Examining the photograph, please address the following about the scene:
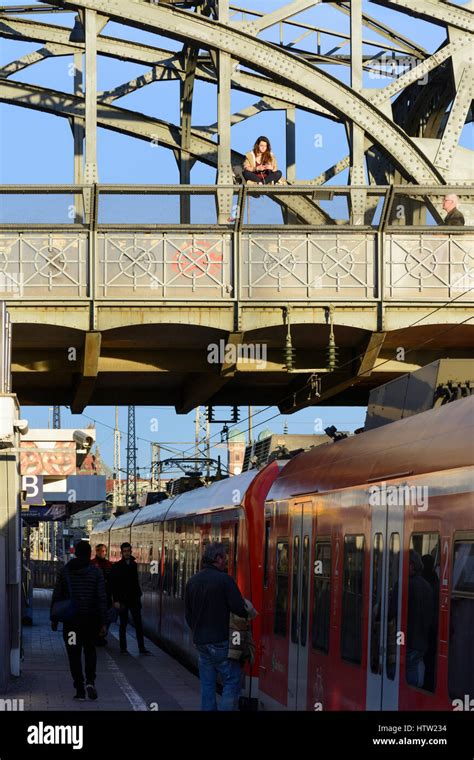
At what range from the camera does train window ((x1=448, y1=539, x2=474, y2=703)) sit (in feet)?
25.8

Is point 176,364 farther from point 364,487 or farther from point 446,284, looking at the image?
point 364,487

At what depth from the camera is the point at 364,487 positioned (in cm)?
1080

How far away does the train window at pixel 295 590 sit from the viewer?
13.6m

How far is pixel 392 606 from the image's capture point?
9.58m

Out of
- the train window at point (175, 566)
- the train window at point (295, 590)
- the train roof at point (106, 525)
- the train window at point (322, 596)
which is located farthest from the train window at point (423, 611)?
the train roof at point (106, 525)

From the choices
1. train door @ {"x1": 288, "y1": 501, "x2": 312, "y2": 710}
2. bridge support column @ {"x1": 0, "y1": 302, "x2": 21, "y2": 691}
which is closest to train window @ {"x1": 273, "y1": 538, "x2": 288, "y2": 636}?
train door @ {"x1": 288, "y1": 501, "x2": 312, "y2": 710}

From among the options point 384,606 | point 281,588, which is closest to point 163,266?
point 281,588

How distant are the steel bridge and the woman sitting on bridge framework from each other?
344 millimetres

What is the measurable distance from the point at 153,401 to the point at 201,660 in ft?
69.1

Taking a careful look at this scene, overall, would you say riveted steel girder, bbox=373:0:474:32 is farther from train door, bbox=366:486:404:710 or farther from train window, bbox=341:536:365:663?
train door, bbox=366:486:404:710

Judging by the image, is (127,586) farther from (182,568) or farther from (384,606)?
(384,606)

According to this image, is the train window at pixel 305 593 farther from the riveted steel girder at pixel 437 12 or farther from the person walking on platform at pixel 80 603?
the riveted steel girder at pixel 437 12

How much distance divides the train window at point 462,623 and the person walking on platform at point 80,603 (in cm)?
875

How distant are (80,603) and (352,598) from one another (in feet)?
20.6
